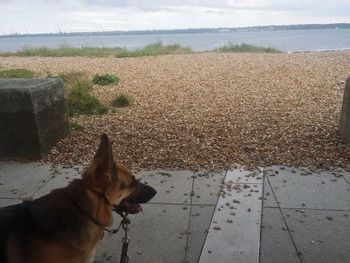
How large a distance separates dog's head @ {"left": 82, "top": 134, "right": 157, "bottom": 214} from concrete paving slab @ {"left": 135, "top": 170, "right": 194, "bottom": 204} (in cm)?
157

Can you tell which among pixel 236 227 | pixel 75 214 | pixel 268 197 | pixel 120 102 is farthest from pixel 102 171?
pixel 120 102

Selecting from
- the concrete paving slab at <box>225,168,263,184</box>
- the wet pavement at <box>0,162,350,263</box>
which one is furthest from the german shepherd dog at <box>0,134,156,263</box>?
the concrete paving slab at <box>225,168,263,184</box>

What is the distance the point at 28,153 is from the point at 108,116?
9.52 feet

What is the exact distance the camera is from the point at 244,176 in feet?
18.1

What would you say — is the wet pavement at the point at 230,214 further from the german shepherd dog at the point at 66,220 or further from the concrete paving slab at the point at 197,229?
the german shepherd dog at the point at 66,220

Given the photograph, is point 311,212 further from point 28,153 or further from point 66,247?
point 28,153

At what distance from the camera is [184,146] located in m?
6.72

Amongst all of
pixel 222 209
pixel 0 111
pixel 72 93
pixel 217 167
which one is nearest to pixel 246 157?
pixel 217 167

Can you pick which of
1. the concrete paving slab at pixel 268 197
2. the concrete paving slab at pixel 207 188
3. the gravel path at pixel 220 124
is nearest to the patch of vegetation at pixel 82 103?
the gravel path at pixel 220 124

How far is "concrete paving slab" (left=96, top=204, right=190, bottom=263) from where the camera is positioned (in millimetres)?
3723

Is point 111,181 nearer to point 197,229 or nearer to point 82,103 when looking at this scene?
point 197,229

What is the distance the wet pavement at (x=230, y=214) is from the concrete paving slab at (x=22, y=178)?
13 mm

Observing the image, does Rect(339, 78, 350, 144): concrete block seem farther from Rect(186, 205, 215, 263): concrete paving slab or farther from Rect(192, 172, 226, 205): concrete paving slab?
Rect(186, 205, 215, 263): concrete paving slab

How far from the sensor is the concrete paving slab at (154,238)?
3.72m
